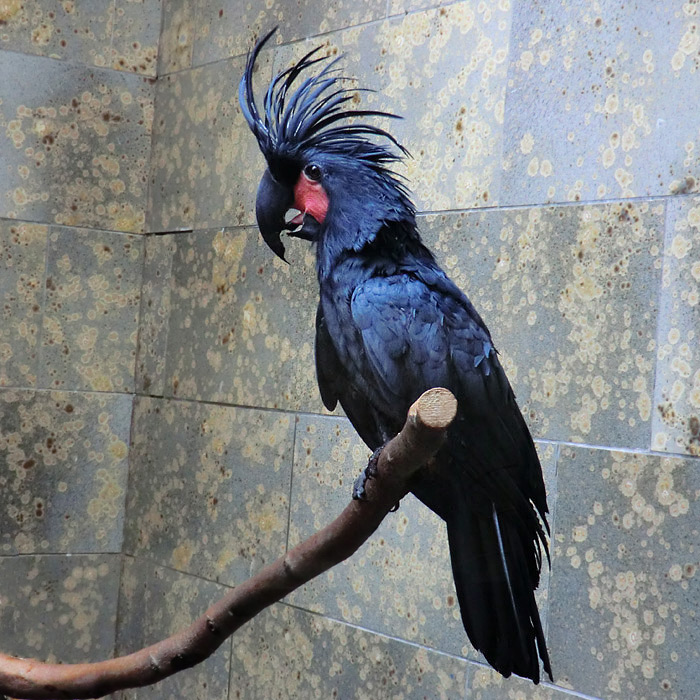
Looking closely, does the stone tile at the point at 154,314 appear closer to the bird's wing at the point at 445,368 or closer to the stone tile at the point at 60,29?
the stone tile at the point at 60,29

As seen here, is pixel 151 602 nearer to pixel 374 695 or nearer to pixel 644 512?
pixel 374 695

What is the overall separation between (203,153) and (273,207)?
113cm

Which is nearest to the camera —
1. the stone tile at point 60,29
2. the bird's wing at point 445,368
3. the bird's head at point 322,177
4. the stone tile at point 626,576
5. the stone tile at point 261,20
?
the bird's wing at point 445,368

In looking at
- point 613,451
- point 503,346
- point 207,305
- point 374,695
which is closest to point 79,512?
point 207,305

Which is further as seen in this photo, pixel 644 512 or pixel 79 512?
pixel 79 512

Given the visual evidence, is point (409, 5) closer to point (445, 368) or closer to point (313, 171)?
point (313, 171)

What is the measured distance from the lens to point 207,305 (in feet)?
9.01

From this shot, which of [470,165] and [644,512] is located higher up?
[470,165]

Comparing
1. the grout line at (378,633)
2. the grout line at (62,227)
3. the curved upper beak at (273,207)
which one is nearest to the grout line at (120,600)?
the grout line at (378,633)

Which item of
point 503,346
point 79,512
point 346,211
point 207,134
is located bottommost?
point 79,512

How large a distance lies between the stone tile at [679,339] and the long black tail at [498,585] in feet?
1.15

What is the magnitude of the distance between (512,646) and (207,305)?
1431 millimetres

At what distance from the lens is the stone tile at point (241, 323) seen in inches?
97.6

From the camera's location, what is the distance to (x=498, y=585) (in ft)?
5.31
